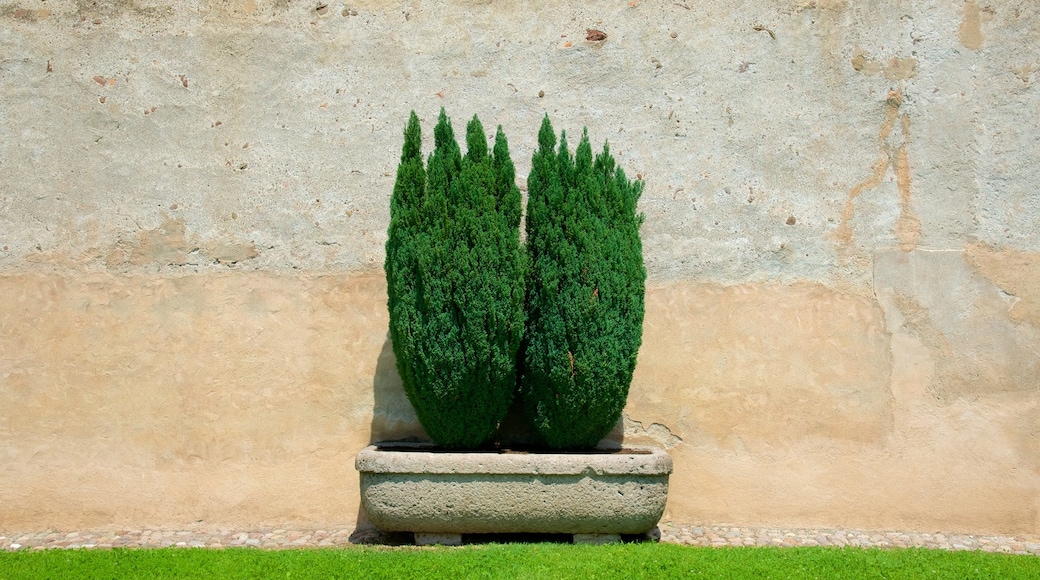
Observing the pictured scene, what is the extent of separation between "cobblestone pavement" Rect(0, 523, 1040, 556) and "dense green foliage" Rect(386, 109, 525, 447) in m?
0.87

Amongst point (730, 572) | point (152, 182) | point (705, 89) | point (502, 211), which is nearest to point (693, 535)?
point (730, 572)

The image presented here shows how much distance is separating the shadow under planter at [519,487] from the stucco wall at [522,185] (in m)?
0.71

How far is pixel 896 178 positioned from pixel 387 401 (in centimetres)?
329

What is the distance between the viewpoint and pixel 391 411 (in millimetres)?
5055

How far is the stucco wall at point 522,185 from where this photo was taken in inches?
196

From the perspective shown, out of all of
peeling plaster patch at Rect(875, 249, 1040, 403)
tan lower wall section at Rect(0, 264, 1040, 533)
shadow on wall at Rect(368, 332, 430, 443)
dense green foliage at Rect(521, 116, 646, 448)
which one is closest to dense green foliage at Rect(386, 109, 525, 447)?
dense green foliage at Rect(521, 116, 646, 448)

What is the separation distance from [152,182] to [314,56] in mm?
1246

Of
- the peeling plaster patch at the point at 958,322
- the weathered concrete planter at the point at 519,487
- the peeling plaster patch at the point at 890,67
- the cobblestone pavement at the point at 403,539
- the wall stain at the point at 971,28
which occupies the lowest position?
the cobblestone pavement at the point at 403,539

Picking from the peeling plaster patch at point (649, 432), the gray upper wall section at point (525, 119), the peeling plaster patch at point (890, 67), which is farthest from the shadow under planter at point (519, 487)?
the peeling plaster patch at point (890, 67)

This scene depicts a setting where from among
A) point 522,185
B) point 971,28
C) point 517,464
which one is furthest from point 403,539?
point 971,28

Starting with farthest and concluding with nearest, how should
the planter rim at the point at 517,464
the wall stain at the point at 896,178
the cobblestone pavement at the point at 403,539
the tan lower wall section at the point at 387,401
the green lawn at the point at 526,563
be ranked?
the wall stain at the point at 896,178, the tan lower wall section at the point at 387,401, the cobblestone pavement at the point at 403,539, the planter rim at the point at 517,464, the green lawn at the point at 526,563

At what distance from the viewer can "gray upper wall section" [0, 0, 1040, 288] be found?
5.11 metres

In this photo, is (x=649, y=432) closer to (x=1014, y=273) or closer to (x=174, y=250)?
(x=1014, y=273)

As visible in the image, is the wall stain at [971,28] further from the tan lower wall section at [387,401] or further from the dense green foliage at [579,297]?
the dense green foliage at [579,297]
